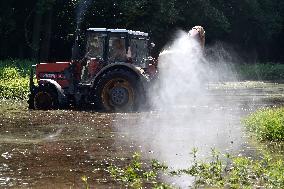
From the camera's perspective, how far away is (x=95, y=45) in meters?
15.5

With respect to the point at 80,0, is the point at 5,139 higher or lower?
lower

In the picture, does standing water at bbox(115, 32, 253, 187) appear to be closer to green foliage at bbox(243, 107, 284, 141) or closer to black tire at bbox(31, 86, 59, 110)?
green foliage at bbox(243, 107, 284, 141)

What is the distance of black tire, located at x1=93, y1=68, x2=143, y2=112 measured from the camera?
15.1 metres

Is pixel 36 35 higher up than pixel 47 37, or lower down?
higher up

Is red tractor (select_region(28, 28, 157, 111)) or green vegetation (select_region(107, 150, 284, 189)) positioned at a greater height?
red tractor (select_region(28, 28, 157, 111))

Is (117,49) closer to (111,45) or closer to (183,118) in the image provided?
(111,45)

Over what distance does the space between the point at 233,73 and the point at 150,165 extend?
28.3 m

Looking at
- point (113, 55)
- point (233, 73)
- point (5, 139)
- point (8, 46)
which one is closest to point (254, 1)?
point (233, 73)

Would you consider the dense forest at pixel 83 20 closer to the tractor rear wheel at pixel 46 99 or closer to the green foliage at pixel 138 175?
the tractor rear wheel at pixel 46 99

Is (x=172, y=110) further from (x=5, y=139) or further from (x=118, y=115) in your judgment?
(x=5, y=139)

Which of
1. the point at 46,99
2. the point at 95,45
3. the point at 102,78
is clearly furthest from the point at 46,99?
the point at 95,45

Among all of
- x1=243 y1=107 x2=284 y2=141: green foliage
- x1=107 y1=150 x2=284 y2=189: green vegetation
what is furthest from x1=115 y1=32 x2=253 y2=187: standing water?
x1=243 y1=107 x2=284 y2=141: green foliage

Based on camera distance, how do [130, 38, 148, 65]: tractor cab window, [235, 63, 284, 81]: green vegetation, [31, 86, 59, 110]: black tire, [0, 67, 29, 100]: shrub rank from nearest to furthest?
[31, 86, 59, 110]: black tire → [130, 38, 148, 65]: tractor cab window → [0, 67, 29, 100]: shrub → [235, 63, 284, 81]: green vegetation

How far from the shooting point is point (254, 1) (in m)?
41.9
